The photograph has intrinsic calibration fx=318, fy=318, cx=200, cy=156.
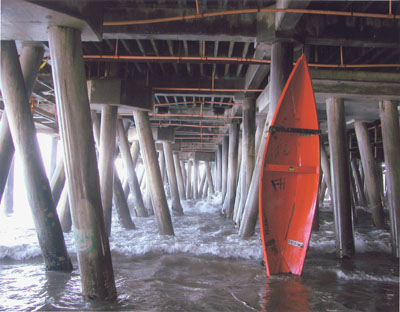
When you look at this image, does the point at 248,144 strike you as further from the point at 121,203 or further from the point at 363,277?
the point at 363,277

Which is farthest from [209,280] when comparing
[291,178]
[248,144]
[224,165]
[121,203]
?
[224,165]

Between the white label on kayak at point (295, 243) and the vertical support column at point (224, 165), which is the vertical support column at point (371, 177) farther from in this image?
the vertical support column at point (224, 165)

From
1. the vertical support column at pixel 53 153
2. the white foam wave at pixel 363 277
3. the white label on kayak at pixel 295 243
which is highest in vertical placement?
the vertical support column at pixel 53 153

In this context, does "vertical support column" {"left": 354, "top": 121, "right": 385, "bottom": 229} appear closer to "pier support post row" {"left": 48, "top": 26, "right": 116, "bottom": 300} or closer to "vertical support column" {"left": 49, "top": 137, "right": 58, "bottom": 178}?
"pier support post row" {"left": 48, "top": 26, "right": 116, "bottom": 300}

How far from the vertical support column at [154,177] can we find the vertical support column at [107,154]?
0.70 meters

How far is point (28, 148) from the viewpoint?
3982 mm

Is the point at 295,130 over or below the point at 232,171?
over

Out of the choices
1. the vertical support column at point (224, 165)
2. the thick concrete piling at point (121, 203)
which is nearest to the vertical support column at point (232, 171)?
the vertical support column at point (224, 165)

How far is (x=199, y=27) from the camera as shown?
15.9 ft

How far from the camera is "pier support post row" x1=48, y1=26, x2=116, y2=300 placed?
312 centimetres

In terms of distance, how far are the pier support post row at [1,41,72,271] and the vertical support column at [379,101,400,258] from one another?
5.37m

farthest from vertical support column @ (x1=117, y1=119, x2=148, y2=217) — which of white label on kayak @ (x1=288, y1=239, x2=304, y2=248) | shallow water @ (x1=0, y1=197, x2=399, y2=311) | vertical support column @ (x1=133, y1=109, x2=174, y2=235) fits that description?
white label on kayak @ (x1=288, y1=239, x2=304, y2=248)

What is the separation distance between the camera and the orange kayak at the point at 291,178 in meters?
4.29

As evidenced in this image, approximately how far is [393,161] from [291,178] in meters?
2.55
